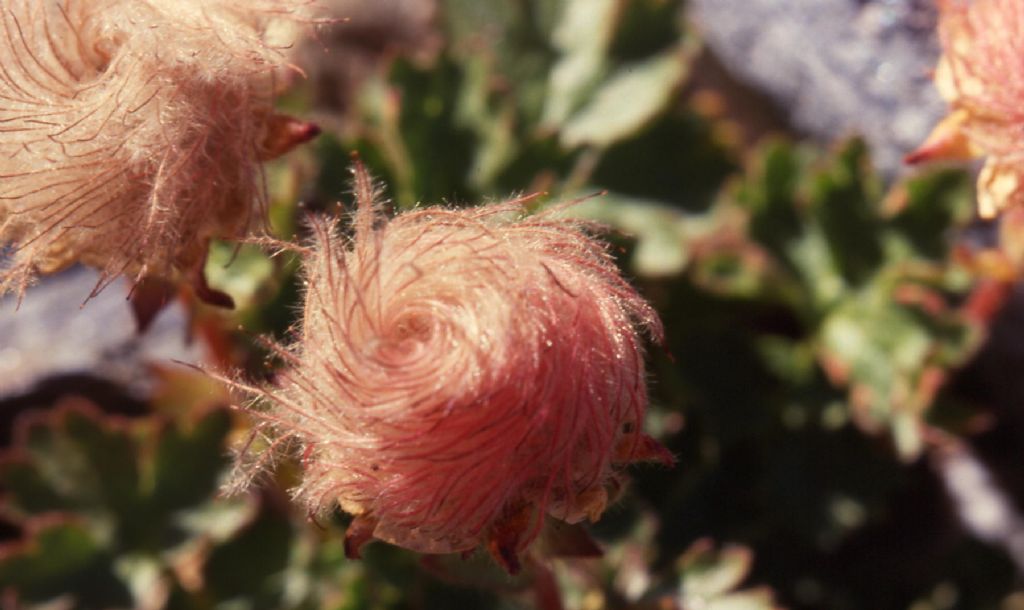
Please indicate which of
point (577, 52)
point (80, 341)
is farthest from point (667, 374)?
point (80, 341)

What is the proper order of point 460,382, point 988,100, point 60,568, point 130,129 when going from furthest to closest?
point 60,568 → point 988,100 → point 130,129 → point 460,382

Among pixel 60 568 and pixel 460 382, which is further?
pixel 60 568

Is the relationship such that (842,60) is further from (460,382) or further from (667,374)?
(460,382)

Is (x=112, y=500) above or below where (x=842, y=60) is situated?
below

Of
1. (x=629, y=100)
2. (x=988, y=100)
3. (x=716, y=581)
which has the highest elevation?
(x=988, y=100)

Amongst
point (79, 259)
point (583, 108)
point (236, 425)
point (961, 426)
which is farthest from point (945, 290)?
point (79, 259)

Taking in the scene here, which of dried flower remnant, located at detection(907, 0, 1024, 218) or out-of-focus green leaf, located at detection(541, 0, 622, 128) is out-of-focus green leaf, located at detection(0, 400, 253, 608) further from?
dried flower remnant, located at detection(907, 0, 1024, 218)

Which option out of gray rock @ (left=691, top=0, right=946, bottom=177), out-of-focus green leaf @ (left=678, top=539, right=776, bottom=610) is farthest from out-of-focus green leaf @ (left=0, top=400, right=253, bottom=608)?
gray rock @ (left=691, top=0, right=946, bottom=177)
